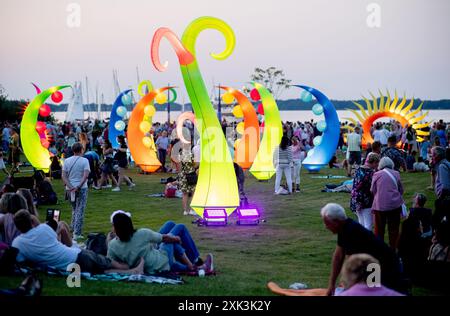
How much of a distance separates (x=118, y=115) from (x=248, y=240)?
16.7 meters

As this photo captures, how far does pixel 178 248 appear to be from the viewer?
8.67 meters

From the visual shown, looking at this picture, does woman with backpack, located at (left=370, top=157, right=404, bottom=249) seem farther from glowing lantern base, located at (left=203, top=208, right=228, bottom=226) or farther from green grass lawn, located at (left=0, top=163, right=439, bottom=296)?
glowing lantern base, located at (left=203, top=208, right=228, bottom=226)

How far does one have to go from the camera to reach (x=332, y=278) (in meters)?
6.79

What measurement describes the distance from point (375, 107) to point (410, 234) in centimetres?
2234

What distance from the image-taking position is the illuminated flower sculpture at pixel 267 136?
70.4 feet

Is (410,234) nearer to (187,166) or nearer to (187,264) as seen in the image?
(187,264)

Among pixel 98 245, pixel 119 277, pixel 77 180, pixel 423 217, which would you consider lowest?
pixel 119 277

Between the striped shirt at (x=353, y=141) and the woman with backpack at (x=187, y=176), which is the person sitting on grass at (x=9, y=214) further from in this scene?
the striped shirt at (x=353, y=141)

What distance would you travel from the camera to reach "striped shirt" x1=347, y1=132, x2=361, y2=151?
22.1 m

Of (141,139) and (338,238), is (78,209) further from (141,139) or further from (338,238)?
(141,139)

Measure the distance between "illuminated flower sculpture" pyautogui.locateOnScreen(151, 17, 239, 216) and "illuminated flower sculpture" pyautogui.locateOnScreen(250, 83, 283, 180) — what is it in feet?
27.7

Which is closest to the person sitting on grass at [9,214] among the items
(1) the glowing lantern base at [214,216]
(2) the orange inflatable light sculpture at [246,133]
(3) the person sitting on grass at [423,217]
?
(1) the glowing lantern base at [214,216]

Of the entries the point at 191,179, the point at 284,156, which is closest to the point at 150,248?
the point at 191,179

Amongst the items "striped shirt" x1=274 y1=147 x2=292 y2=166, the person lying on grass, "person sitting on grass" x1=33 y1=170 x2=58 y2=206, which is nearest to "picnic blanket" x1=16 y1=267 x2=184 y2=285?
the person lying on grass
